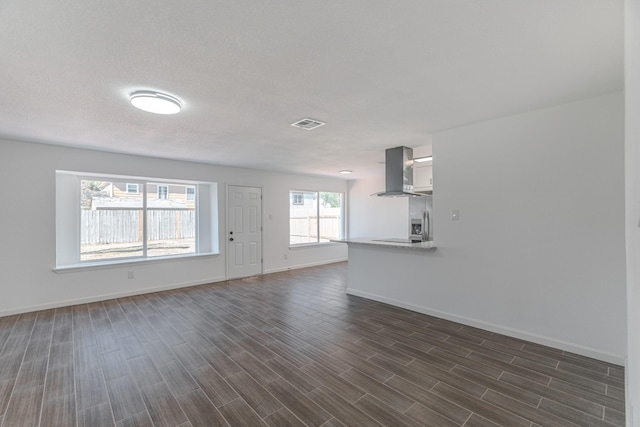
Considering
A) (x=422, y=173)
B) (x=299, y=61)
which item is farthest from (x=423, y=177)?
(x=299, y=61)

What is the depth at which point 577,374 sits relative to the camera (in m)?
2.39

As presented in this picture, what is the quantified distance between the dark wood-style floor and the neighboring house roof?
1874 mm

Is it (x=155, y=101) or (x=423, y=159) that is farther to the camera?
(x=423, y=159)

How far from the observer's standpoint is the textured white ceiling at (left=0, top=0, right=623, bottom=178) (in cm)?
152

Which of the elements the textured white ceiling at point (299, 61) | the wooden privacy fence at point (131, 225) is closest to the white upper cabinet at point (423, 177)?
the textured white ceiling at point (299, 61)

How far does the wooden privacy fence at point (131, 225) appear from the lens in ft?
15.8

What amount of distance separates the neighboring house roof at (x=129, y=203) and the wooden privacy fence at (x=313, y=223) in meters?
2.75

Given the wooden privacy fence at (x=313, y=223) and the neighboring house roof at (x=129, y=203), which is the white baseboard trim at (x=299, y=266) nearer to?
the wooden privacy fence at (x=313, y=223)

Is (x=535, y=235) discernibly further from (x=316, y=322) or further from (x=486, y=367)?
(x=316, y=322)

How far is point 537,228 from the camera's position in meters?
2.99

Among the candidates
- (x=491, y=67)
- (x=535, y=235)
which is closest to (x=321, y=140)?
(x=491, y=67)

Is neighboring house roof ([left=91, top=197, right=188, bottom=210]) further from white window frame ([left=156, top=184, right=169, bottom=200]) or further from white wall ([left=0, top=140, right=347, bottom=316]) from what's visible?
white wall ([left=0, top=140, right=347, bottom=316])

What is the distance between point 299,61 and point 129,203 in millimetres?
4679

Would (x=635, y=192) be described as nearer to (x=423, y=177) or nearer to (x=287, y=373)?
(x=287, y=373)
